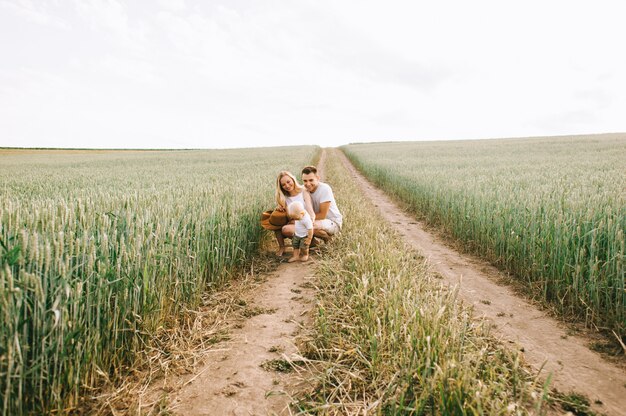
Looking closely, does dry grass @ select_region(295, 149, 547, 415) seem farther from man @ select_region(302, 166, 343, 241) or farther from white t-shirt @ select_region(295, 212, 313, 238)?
man @ select_region(302, 166, 343, 241)

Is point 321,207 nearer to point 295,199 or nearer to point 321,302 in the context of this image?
point 295,199

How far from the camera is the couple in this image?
5.48 meters

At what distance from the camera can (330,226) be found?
18.6 feet

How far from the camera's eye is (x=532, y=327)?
328 centimetres

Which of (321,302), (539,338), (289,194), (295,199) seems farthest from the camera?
(289,194)

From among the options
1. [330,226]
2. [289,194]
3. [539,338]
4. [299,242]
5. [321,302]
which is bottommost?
[539,338]

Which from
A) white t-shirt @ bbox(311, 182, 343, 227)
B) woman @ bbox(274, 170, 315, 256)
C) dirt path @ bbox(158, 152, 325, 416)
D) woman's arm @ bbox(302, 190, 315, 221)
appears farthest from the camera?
white t-shirt @ bbox(311, 182, 343, 227)

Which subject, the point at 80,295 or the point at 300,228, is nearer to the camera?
the point at 80,295

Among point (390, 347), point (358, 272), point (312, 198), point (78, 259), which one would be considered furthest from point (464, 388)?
point (312, 198)

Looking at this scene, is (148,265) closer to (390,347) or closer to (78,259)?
(78,259)

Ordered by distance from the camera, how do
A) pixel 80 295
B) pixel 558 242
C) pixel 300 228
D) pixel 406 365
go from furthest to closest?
pixel 300 228 → pixel 558 242 → pixel 406 365 → pixel 80 295

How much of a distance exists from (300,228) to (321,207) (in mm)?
627

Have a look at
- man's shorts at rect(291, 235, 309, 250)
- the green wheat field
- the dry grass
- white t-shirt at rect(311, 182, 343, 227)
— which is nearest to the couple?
white t-shirt at rect(311, 182, 343, 227)

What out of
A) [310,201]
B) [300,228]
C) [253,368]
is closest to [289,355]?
[253,368]
